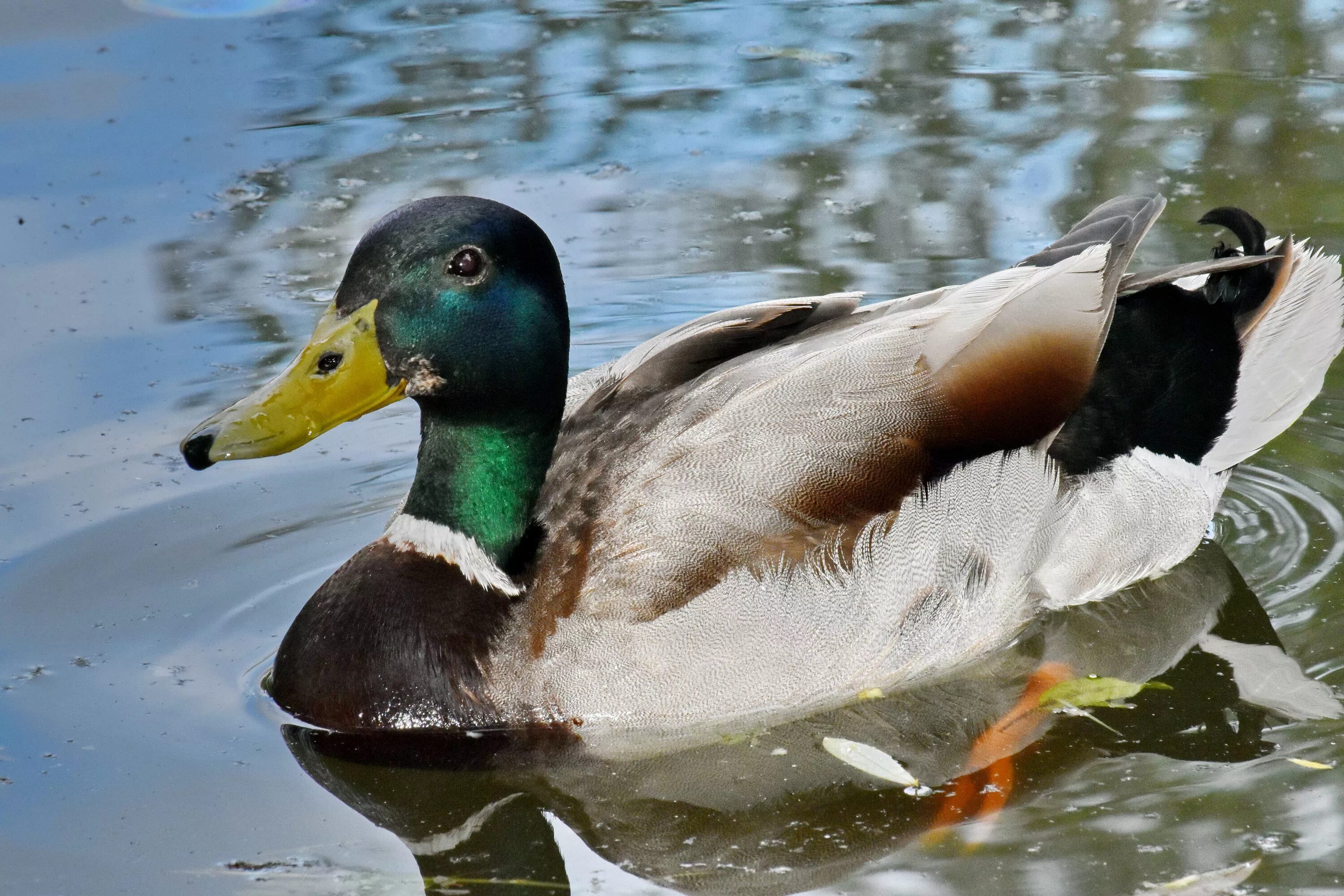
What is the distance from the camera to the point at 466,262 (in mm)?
4691

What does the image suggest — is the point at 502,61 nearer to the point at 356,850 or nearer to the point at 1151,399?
the point at 1151,399

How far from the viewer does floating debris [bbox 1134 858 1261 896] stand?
13.3 feet

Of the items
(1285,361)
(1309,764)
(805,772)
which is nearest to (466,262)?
(805,772)

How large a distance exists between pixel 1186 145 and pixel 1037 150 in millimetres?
733

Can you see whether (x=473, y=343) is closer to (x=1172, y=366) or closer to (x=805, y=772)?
(x=805, y=772)

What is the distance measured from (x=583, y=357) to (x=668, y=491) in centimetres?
235

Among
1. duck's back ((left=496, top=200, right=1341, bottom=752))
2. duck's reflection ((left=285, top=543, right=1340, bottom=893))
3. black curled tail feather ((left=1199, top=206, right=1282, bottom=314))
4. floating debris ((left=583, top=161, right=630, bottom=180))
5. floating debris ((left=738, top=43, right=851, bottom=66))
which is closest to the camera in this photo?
duck's reflection ((left=285, top=543, right=1340, bottom=893))

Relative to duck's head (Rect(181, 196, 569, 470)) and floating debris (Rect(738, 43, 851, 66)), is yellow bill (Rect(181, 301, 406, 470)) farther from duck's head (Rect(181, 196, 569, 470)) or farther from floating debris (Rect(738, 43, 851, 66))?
floating debris (Rect(738, 43, 851, 66))

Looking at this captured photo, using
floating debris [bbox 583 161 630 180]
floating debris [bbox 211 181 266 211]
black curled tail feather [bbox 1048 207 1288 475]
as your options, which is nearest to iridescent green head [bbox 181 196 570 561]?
black curled tail feather [bbox 1048 207 1288 475]

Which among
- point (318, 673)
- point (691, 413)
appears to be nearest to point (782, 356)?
point (691, 413)

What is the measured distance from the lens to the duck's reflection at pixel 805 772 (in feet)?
14.4

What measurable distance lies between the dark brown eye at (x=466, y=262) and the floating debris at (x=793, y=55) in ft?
17.7

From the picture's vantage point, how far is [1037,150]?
8.62 metres

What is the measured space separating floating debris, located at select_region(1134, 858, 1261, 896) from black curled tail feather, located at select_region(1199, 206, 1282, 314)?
218 centimetres
